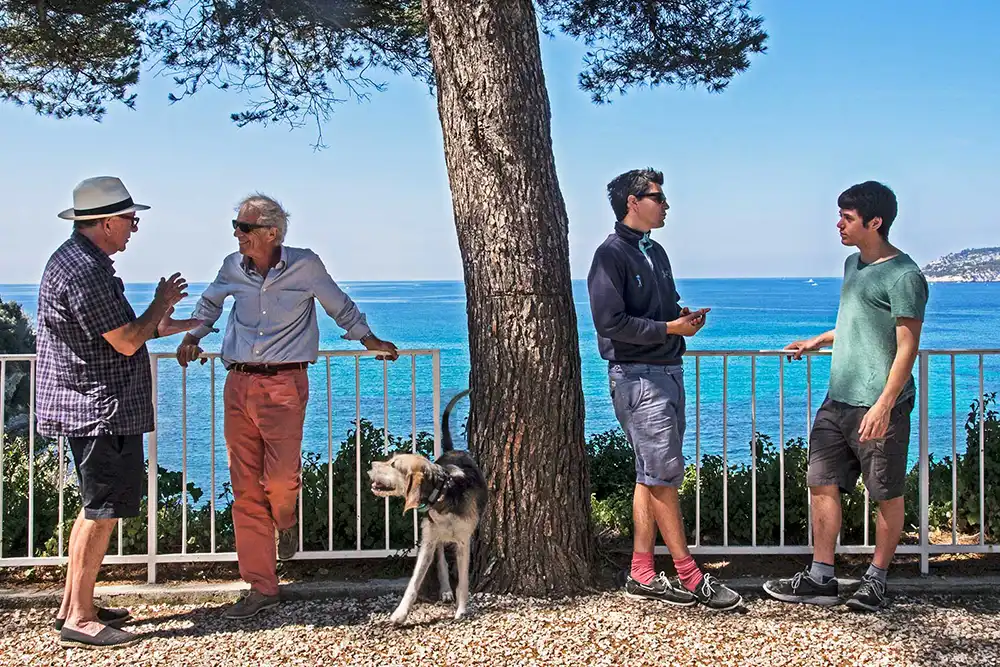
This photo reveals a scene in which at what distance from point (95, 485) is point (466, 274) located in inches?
68.8

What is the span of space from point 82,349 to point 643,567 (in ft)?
8.20

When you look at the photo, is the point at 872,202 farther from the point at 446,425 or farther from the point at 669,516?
the point at 446,425

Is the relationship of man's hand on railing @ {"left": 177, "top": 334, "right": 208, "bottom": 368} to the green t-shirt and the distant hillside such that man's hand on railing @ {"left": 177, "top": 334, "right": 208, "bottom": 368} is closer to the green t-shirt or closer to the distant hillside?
the green t-shirt

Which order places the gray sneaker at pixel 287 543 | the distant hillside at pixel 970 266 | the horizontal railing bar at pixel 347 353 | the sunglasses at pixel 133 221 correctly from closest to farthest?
1. the sunglasses at pixel 133 221
2. the horizontal railing bar at pixel 347 353
3. the gray sneaker at pixel 287 543
4. the distant hillside at pixel 970 266

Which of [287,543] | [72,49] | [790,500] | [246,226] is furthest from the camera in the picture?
[72,49]

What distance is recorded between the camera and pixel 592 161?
60250 mm

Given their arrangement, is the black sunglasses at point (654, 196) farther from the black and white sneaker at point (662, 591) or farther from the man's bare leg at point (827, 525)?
the black and white sneaker at point (662, 591)

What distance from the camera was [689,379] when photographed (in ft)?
131

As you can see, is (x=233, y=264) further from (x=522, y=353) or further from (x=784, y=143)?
(x=784, y=143)

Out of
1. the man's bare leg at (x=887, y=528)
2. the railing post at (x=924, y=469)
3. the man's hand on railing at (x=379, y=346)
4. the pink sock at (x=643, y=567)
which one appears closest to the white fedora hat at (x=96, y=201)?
the man's hand on railing at (x=379, y=346)

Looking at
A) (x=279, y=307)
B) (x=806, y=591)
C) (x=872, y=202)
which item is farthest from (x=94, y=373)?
(x=872, y=202)

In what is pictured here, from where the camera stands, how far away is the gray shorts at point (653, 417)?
387cm

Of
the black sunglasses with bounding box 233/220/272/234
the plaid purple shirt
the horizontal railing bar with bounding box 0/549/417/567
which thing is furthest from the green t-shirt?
the plaid purple shirt

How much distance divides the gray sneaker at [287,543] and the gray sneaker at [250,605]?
0.31m
